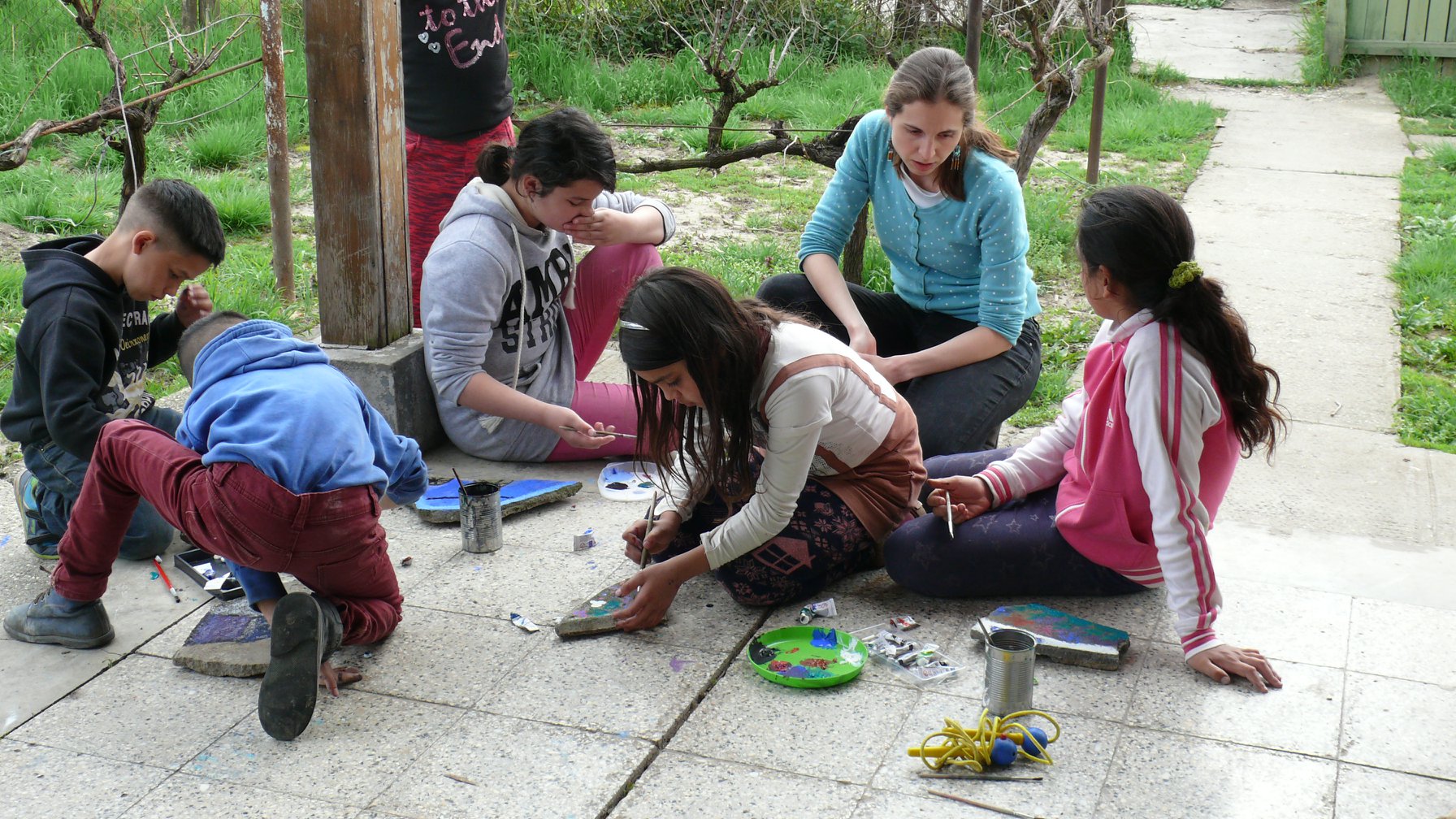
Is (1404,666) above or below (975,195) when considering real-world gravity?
below

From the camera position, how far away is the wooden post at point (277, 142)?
14.6 feet

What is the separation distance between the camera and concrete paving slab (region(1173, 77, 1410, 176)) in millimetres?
7242

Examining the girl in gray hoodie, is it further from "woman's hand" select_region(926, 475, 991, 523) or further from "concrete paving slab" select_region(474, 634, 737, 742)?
"woman's hand" select_region(926, 475, 991, 523)

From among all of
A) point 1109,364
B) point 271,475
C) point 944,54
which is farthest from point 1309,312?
point 271,475

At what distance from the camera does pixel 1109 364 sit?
256 centimetres

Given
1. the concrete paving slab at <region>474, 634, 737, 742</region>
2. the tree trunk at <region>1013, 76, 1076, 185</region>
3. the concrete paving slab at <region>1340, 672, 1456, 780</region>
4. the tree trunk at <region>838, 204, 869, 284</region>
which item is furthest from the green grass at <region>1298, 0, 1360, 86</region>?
the concrete paving slab at <region>474, 634, 737, 742</region>

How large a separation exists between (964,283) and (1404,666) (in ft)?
5.06

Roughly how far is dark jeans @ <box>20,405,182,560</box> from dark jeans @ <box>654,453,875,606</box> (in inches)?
53.8

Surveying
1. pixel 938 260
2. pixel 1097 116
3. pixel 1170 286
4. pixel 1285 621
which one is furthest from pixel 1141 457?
pixel 1097 116

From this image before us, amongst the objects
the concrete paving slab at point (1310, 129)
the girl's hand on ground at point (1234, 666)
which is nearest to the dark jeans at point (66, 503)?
the girl's hand on ground at point (1234, 666)

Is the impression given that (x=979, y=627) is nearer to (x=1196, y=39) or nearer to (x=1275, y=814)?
(x=1275, y=814)

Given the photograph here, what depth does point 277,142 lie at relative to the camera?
4.76 meters

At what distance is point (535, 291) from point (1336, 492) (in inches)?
88.8

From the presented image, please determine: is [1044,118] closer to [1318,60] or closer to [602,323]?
[602,323]
